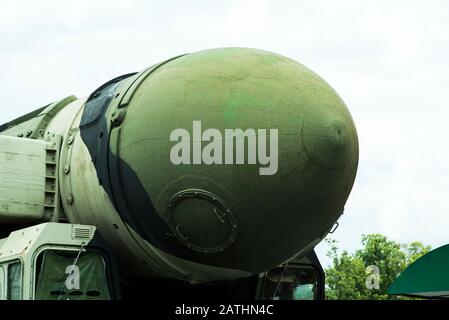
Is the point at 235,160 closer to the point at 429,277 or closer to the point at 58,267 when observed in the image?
the point at 58,267

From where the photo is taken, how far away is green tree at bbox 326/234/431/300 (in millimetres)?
30281

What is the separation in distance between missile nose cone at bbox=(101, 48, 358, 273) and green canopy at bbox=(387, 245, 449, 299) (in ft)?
2.54

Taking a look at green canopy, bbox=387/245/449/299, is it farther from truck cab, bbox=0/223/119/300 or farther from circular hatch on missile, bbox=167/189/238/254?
truck cab, bbox=0/223/119/300

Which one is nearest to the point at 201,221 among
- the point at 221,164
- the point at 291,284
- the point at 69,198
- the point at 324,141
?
the point at 221,164

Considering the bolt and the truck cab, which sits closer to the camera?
the truck cab

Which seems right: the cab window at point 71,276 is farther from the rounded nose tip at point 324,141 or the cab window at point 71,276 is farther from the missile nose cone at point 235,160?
the rounded nose tip at point 324,141

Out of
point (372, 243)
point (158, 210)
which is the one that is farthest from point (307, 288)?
point (372, 243)

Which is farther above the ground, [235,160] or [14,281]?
[235,160]

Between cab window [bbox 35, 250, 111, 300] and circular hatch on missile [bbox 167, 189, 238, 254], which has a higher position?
circular hatch on missile [bbox 167, 189, 238, 254]

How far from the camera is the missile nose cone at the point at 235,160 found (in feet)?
20.6

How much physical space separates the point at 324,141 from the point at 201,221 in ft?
3.61

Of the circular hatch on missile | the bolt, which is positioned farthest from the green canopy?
the bolt

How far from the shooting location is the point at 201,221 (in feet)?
21.1

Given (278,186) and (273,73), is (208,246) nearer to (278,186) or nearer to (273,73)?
(278,186)
